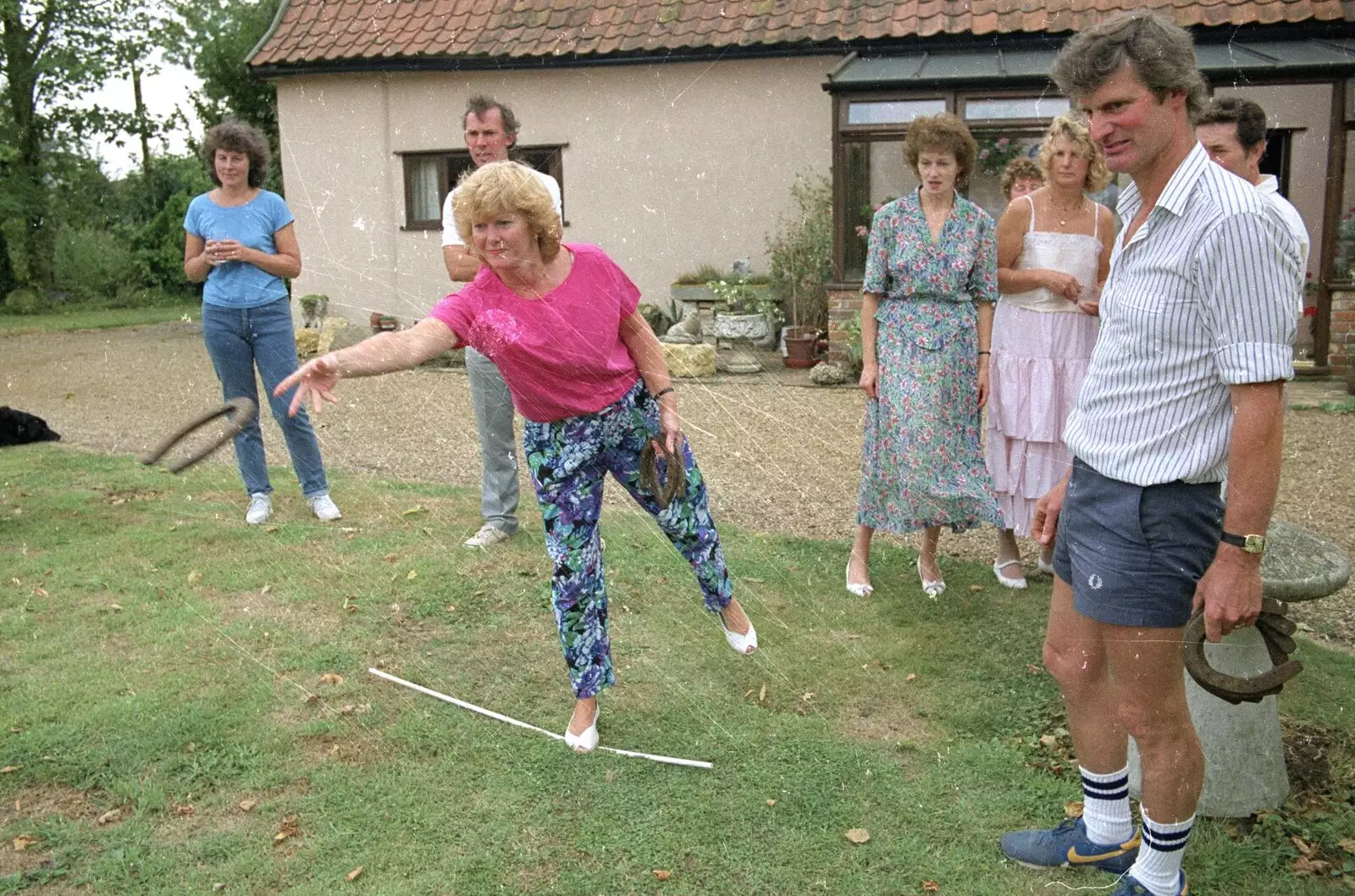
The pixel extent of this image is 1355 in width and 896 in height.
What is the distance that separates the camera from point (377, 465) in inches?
345

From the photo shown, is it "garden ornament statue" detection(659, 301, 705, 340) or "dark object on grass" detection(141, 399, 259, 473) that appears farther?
"garden ornament statue" detection(659, 301, 705, 340)

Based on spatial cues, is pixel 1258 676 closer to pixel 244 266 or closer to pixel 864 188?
pixel 244 266

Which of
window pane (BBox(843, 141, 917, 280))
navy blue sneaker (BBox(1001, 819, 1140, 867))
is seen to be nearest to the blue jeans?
navy blue sneaker (BBox(1001, 819, 1140, 867))

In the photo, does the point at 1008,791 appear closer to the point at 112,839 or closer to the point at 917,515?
the point at 917,515

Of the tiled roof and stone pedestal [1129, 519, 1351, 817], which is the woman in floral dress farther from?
the tiled roof

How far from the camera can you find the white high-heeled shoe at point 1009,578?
5.63 metres

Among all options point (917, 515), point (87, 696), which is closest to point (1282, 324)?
point (917, 515)

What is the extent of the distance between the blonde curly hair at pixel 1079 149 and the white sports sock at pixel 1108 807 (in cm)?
277

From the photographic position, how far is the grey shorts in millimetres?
2658

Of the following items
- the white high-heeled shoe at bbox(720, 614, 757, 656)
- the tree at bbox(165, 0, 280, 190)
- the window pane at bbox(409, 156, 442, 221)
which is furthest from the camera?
the tree at bbox(165, 0, 280, 190)

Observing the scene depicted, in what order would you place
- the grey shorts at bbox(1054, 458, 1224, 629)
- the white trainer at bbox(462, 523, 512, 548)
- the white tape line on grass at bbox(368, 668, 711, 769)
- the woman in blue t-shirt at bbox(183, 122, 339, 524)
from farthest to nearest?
the woman in blue t-shirt at bbox(183, 122, 339, 524)
the white trainer at bbox(462, 523, 512, 548)
the white tape line on grass at bbox(368, 668, 711, 769)
the grey shorts at bbox(1054, 458, 1224, 629)

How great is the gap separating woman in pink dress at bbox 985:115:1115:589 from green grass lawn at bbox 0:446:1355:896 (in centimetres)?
68

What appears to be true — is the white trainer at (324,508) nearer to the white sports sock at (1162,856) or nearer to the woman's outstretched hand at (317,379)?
the woman's outstretched hand at (317,379)

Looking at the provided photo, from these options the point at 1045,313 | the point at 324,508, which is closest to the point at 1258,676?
Answer: the point at 1045,313
